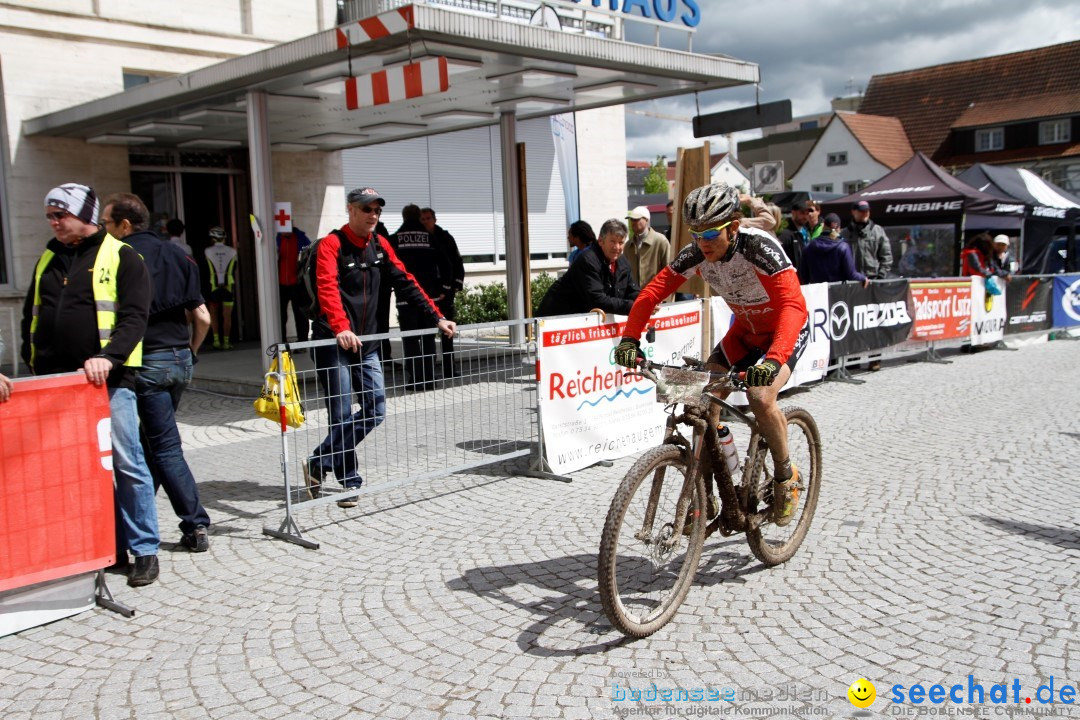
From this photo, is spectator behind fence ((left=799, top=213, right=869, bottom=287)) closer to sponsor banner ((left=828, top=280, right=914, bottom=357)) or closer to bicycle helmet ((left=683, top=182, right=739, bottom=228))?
sponsor banner ((left=828, top=280, right=914, bottom=357))

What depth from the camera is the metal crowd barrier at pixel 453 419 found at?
6512 millimetres

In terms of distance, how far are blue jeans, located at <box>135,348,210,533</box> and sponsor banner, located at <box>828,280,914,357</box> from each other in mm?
7895

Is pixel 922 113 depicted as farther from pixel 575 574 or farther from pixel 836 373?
pixel 575 574

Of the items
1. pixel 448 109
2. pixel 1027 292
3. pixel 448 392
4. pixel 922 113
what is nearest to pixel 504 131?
pixel 448 109

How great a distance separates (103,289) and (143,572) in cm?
148

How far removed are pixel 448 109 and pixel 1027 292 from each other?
396 inches

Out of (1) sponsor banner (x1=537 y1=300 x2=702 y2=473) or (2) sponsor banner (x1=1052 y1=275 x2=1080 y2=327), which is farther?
(2) sponsor banner (x1=1052 y1=275 x2=1080 y2=327)

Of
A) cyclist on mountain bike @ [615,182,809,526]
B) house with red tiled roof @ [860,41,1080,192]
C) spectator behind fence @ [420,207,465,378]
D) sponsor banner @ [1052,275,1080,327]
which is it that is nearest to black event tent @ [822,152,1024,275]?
sponsor banner @ [1052,275,1080,327]

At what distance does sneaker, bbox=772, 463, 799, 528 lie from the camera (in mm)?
4402

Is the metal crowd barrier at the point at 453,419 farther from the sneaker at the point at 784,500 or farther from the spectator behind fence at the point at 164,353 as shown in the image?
the sneaker at the point at 784,500

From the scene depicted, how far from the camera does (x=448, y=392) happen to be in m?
6.61

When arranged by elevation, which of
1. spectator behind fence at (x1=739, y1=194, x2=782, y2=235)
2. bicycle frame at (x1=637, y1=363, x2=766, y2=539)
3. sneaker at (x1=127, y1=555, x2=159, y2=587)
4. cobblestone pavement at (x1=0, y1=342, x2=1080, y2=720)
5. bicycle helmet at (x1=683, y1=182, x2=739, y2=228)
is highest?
spectator behind fence at (x1=739, y1=194, x2=782, y2=235)

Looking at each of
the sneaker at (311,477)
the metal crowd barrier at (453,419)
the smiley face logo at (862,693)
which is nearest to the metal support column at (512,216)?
the metal crowd barrier at (453,419)

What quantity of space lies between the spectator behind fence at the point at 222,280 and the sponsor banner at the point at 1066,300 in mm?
13948
